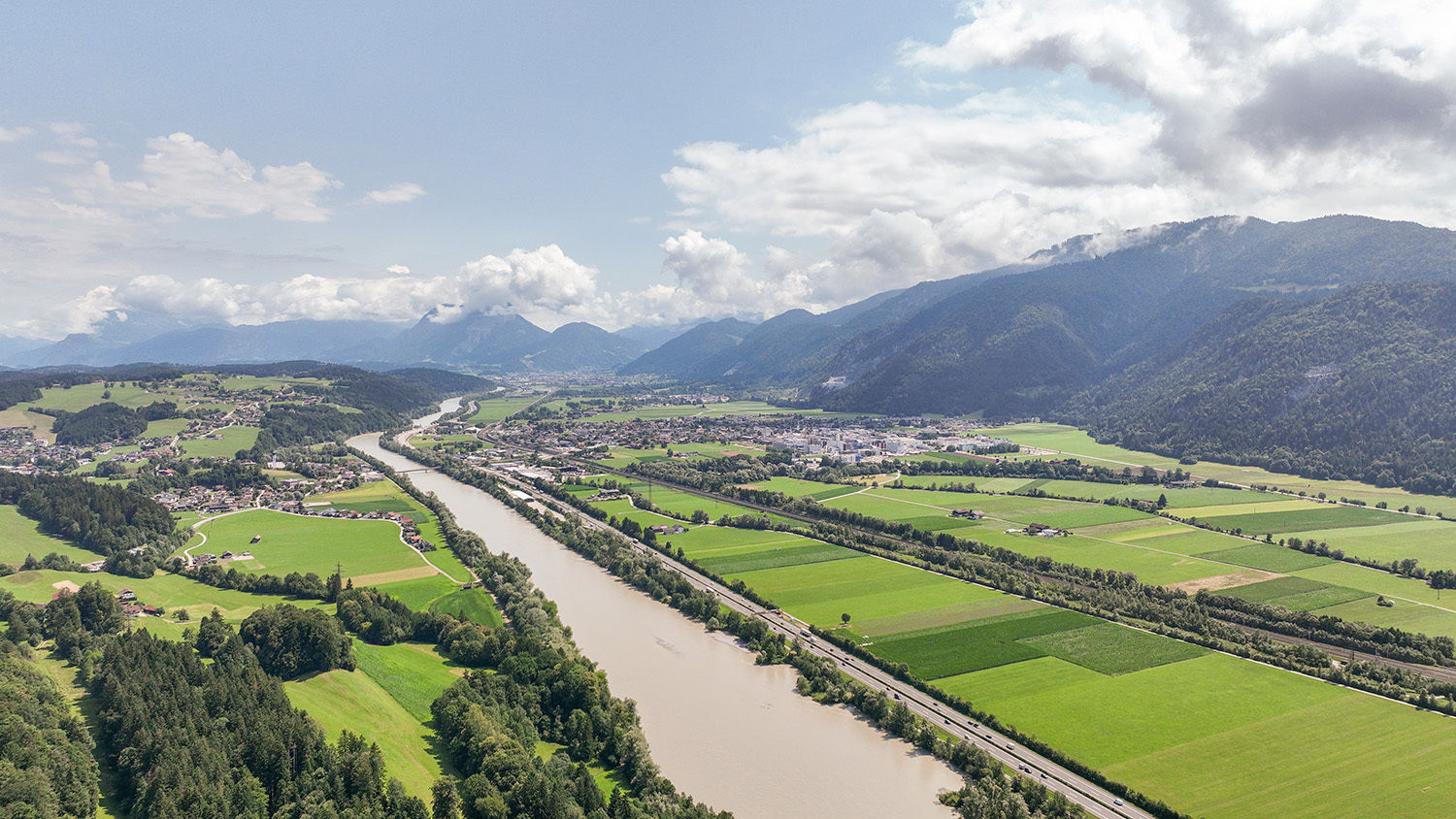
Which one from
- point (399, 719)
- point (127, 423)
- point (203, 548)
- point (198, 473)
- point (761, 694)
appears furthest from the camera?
point (127, 423)

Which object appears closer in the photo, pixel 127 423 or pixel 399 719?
pixel 399 719

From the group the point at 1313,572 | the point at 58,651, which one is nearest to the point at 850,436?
the point at 1313,572

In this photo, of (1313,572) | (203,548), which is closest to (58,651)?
(203,548)

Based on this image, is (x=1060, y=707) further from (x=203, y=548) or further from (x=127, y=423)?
(x=127, y=423)

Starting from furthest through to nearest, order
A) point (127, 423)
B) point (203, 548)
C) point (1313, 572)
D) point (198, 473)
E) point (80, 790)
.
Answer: point (127, 423), point (198, 473), point (203, 548), point (1313, 572), point (80, 790)

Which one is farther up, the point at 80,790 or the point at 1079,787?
the point at 80,790

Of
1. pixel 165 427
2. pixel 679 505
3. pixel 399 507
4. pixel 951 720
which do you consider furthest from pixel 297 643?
pixel 165 427
